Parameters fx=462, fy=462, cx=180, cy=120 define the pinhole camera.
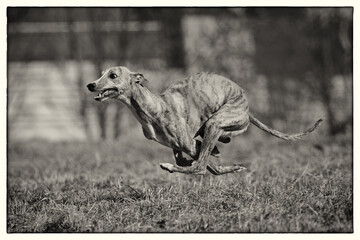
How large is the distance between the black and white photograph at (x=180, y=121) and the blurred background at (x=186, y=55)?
0.03 m

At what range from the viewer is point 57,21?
11.9 metres

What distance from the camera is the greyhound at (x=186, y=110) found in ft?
12.3

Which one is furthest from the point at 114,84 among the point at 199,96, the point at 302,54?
the point at 302,54

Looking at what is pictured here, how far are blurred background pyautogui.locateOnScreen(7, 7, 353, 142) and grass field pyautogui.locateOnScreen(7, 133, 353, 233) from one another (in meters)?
5.26

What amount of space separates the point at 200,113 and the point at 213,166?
503mm

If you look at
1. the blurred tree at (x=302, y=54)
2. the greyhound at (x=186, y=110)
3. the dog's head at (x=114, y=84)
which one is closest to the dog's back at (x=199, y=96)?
the greyhound at (x=186, y=110)

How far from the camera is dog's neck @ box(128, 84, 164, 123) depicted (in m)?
3.76

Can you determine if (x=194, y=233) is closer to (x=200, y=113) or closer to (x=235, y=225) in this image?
(x=235, y=225)

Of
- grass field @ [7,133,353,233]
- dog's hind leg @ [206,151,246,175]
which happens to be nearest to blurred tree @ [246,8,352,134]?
grass field @ [7,133,353,233]

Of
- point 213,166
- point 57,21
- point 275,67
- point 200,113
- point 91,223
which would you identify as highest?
point 57,21

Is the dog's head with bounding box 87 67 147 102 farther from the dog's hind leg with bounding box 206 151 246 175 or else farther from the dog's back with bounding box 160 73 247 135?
the dog's hind leg with bounding box 206 151 246 175

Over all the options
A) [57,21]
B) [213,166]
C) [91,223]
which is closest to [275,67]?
[57,21]

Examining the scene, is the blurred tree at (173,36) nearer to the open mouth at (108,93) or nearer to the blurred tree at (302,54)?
the blurred tree at (302,54)

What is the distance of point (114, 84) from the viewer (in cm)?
370
